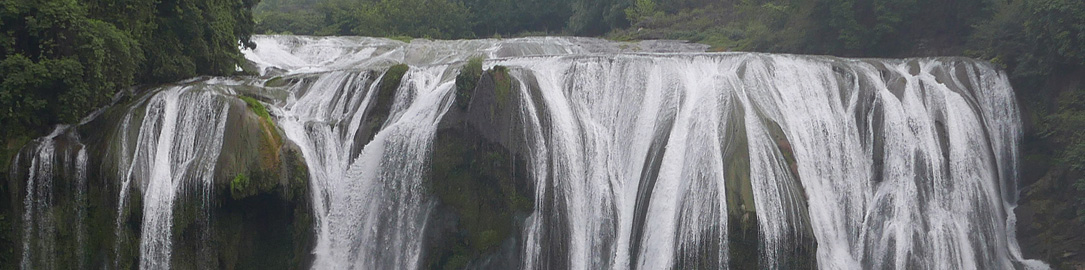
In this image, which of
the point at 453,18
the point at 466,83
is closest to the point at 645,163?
the point at 466,83

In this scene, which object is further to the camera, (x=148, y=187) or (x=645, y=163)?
(x=645, y=163)

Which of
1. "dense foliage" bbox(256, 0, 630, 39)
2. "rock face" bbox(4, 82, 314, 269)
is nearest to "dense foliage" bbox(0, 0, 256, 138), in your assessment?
"rock face" bbox(4, 82, 314, 269)

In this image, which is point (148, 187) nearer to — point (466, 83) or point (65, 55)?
point (65, 55)

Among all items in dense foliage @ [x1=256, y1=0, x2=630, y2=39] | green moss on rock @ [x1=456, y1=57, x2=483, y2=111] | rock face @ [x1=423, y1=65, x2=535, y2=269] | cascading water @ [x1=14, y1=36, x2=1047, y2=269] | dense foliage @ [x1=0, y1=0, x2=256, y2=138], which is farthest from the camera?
dense foliage @ [x1=256, y1=0, x2=630, y2=39]

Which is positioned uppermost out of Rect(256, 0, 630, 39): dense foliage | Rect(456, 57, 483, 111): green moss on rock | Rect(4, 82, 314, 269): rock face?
Rect(256, 0, 630, 39): dense foliage

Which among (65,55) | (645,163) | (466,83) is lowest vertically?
(645,163)

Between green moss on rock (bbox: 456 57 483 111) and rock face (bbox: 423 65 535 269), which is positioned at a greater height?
green moss on rock (bbox: 456 57 483 111)

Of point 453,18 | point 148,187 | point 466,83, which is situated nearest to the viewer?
point 148,187

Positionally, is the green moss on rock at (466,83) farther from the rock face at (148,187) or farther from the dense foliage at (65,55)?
the dense foliage at (65,55)

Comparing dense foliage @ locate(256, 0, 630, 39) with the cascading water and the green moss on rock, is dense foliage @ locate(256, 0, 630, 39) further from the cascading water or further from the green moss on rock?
the green moss on rock
